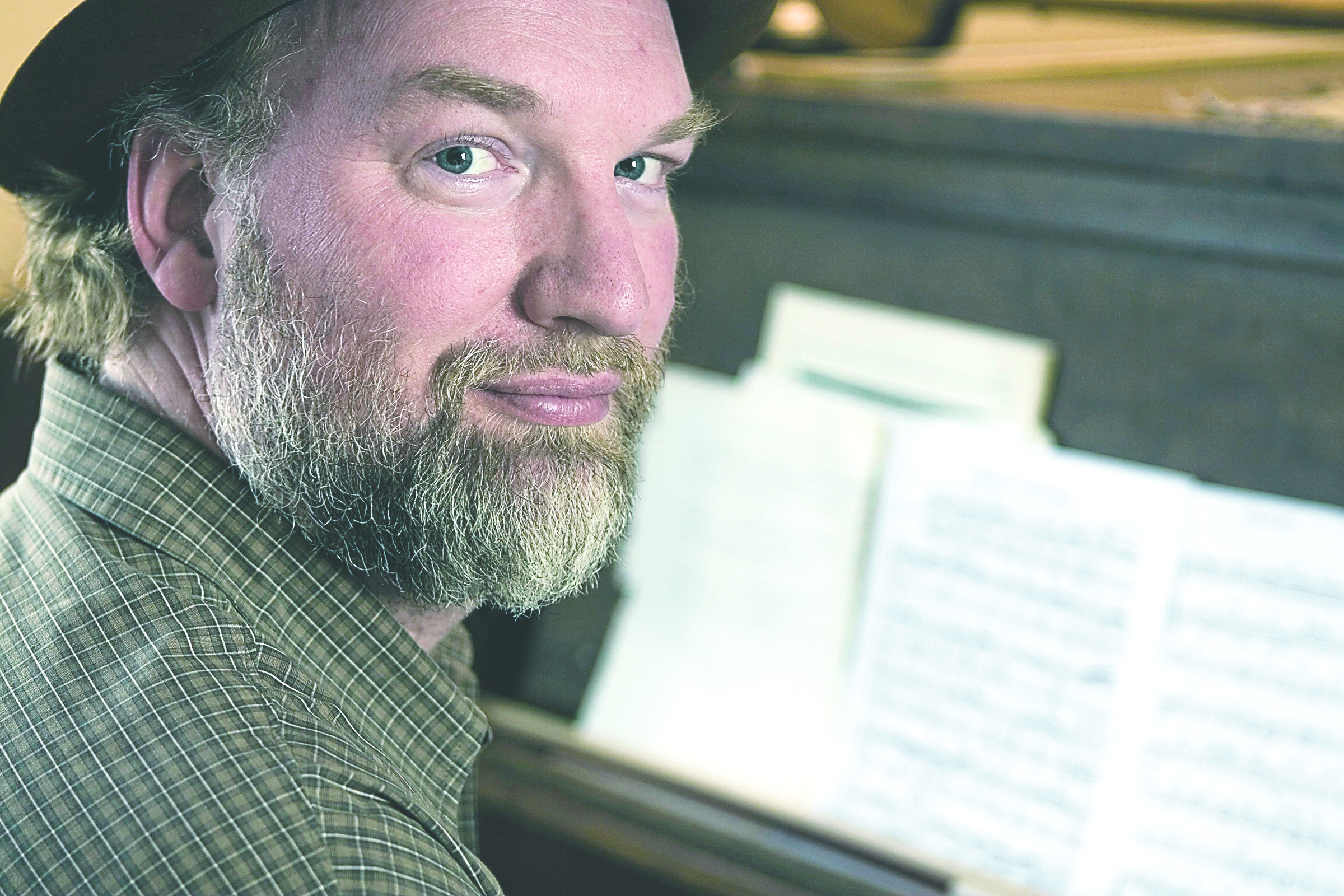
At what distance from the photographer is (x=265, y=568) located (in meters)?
0.75

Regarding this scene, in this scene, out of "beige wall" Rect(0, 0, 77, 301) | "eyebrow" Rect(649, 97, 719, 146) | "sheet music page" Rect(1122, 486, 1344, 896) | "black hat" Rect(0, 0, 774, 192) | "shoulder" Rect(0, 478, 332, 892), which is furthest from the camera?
"beige wall" Rect(0, 0, 77, 301)

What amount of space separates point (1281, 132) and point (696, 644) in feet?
2.44

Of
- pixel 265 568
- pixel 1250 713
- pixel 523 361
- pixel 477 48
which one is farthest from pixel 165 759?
pixel 1250 713

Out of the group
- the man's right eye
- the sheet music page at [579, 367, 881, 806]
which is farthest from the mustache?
the sheet music page at [579, 367, 881, 806]

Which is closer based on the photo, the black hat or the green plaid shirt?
the green plaid shirt

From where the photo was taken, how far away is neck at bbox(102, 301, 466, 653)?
0.81m

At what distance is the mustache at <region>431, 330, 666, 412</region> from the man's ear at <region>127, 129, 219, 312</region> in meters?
0.19

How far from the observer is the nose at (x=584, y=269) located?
2.47 feet

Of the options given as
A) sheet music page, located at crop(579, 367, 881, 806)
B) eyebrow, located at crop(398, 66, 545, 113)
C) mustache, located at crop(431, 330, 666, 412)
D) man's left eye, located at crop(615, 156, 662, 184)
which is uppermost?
eyebrow, located at crop(398, 66, 545, 113)

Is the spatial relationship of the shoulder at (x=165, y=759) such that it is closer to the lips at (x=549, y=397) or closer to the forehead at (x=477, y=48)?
the lips at (x=549, y=397)

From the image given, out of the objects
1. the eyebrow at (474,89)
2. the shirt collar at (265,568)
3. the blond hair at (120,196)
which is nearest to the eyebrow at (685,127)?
the eyebrow at (474,89)

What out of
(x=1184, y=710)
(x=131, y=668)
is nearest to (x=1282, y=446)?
(x=1184, y=710)

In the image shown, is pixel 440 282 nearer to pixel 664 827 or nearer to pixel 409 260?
pixel 409 260

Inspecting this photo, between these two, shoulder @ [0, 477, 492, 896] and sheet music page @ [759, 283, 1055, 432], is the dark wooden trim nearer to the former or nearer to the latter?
sheet music page @ [759, 283, 1055, 432]
